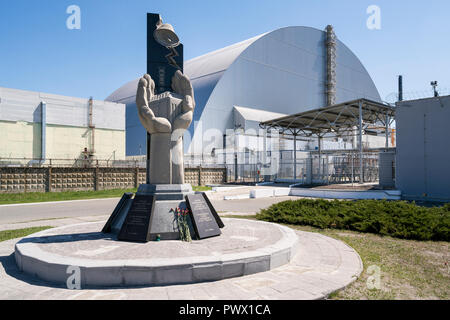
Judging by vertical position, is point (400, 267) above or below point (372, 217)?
below

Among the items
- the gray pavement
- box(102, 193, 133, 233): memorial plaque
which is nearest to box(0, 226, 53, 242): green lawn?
the gray pavement

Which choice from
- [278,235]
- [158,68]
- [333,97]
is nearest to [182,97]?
[278,235]

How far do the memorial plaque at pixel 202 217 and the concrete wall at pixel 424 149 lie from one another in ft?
57.0

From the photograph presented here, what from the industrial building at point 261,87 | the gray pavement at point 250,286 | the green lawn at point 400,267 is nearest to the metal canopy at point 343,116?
the industrial building at point 261,87

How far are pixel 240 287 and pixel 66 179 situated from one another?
23.1m

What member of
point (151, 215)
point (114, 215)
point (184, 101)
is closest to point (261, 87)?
point (184, 101)

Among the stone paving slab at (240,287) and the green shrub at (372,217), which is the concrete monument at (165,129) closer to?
the stone paving slab at (240,287)

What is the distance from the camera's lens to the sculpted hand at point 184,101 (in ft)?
26.1

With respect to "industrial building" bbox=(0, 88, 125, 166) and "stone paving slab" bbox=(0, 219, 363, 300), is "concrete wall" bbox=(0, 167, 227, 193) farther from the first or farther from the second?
"stone paving slab" bbox=(0, 219, 363, 300)

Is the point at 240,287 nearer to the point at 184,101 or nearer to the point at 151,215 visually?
the point at 151,215

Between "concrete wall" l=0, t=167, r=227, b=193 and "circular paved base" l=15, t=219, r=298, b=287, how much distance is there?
18.0 m

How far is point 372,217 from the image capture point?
10.2 metres
